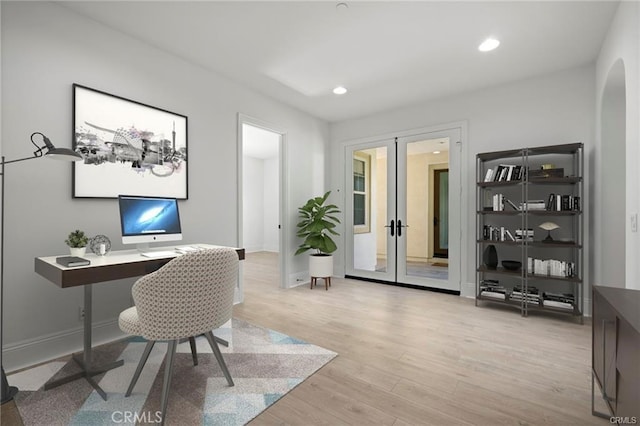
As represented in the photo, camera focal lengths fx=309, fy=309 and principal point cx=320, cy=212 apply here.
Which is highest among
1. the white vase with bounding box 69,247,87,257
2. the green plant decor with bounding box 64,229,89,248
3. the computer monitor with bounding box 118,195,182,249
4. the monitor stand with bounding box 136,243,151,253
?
the computer monitor with bounding box 118,195,182,249

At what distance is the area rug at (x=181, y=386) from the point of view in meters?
1.67

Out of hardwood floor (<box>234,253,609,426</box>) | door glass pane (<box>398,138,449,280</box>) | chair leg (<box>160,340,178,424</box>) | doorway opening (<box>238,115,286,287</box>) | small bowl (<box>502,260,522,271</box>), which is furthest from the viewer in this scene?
doorway opening (<box>238,115,286,287</box>)

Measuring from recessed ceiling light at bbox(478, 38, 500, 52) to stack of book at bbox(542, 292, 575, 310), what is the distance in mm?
2611

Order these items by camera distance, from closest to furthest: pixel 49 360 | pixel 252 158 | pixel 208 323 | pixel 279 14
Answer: pixel 208 323 → pixel 49 360 → pixel 279 14 → pixel 252 158

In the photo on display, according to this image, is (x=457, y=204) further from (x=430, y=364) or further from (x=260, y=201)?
(x=260, y=201)

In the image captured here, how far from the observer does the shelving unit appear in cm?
319

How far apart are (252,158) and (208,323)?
292 inches

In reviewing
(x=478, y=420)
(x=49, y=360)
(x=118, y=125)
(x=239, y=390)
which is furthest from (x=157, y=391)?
(x=118, y=125)

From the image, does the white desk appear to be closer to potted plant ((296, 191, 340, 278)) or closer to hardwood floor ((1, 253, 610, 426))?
hardwood floor ((1, 253, 610, 426))

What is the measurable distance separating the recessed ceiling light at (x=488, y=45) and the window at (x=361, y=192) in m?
2.31

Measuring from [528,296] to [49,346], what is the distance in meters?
4.39

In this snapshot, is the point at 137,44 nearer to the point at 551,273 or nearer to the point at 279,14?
the point at 279,14

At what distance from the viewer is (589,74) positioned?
10.9 feet

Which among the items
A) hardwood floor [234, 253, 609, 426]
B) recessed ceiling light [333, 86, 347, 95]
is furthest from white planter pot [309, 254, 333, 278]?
recessed ceiling light [333, 86, 347, 95]
